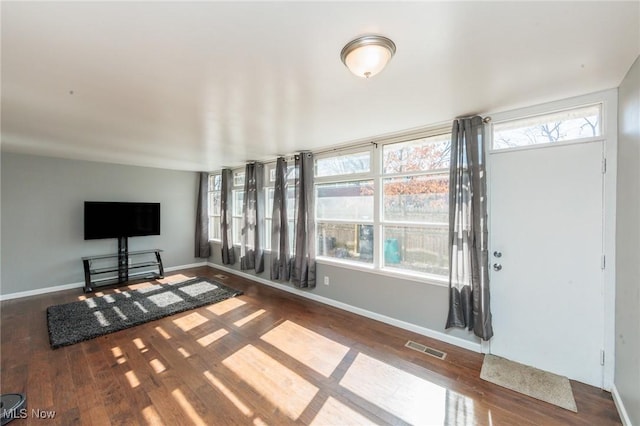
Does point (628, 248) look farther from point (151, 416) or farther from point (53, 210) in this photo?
point (53, 210)

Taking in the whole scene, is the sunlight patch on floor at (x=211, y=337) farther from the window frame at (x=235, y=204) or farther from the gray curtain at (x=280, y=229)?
the window frame at (x=235, y=204)

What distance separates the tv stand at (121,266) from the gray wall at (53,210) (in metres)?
0.19

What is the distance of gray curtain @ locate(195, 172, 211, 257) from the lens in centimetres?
655

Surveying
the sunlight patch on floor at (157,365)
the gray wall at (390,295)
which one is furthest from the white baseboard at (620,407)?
the sunlight patch on floor at (157,365)

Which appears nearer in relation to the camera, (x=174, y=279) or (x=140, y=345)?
(x=140, y=345)

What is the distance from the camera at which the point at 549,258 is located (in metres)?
2.36

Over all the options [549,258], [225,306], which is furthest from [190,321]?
[549,258]

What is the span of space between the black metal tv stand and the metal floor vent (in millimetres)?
5142

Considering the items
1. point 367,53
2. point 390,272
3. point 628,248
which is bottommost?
point 390,272

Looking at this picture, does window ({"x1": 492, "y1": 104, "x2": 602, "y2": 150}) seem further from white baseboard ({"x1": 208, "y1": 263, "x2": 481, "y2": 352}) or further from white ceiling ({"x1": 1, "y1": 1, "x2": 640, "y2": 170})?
white baseboard ({"x1": 208, "y1": 263, "x2": 481, "y2": 352})

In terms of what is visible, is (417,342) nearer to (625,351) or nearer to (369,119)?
(625,351)

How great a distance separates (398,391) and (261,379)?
3.92 feet

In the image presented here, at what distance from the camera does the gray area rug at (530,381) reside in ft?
6.76

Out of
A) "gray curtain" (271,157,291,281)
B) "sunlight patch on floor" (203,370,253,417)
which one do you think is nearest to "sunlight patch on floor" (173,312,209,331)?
"sunlight patch on floor" (203,370,253,417)
